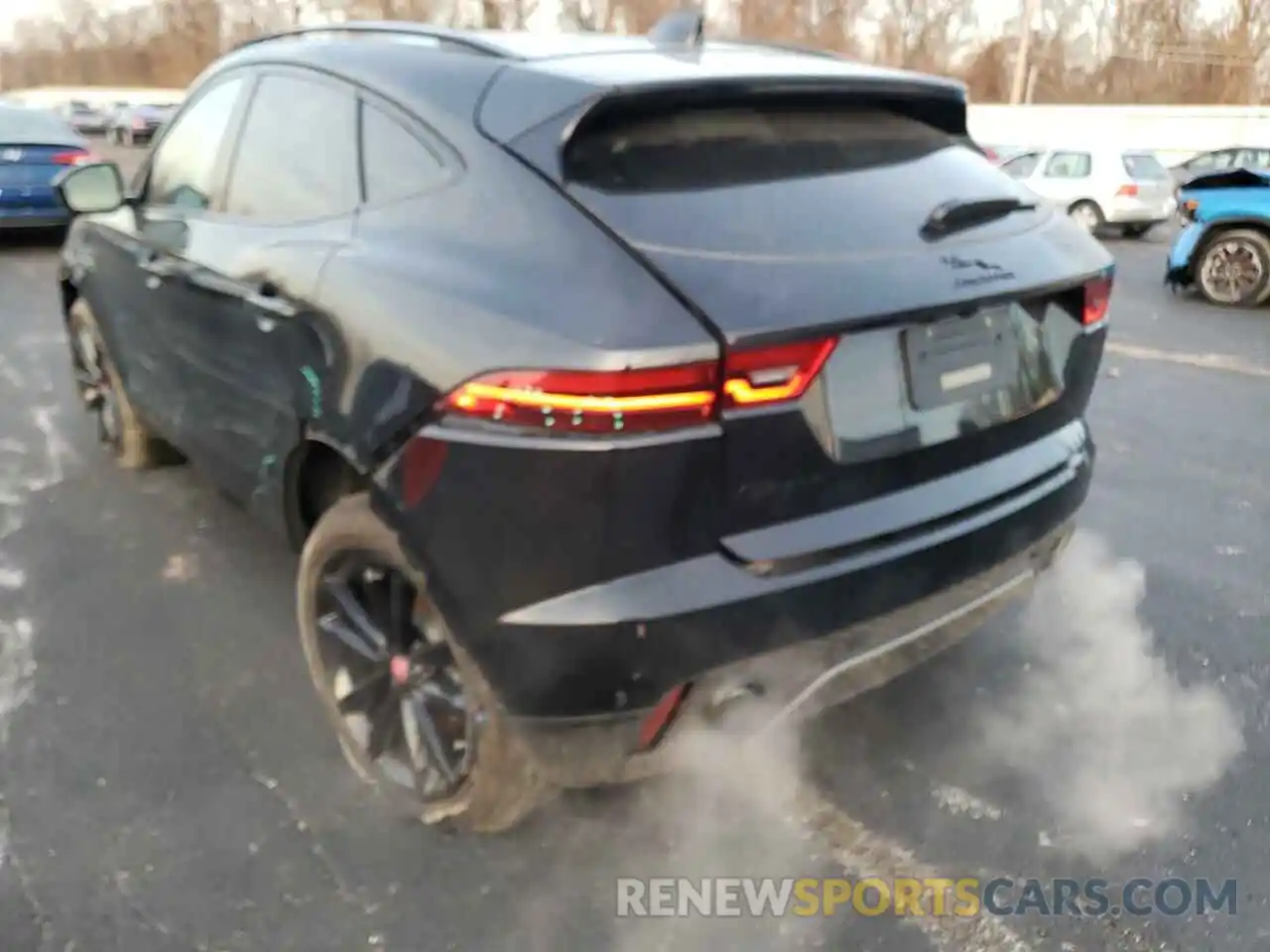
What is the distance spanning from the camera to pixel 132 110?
137ft

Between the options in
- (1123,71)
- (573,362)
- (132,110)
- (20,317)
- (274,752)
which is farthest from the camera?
(1123,71)

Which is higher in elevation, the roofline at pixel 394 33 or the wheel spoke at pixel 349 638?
the roofline at pixel 394 33

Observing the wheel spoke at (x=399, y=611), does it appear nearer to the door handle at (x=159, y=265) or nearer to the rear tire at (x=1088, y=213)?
the door handle at (x=159, y=265)

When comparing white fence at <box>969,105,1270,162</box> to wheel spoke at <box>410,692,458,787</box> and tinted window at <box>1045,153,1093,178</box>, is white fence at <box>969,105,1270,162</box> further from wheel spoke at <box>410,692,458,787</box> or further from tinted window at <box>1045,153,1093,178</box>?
wheel spoke at <box>410,692,458,787</box>

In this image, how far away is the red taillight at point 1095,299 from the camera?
262 cm

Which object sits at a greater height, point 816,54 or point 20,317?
point 816,54

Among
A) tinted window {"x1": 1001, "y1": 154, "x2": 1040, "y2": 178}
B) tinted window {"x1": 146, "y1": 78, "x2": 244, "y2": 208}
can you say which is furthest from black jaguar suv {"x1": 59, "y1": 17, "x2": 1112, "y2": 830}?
tinted window {"x1": 1001, "y1": 154, "x2": 1040, "y2": 178}

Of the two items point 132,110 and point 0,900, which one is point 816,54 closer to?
point 0,900

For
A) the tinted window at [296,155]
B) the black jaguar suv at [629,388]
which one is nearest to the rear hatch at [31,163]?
the tinted window at [296,155]

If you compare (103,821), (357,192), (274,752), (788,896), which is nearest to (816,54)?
(357,192)

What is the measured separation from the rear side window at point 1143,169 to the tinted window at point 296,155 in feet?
52.1

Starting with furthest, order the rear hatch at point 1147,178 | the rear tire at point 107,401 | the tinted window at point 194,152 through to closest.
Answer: the rear hatch at point 1147,178
the rear tire at point 107,401
the tinted window at point 194,152

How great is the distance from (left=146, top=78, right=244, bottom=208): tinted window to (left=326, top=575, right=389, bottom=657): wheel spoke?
4.65ft

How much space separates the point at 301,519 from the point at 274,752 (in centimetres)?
63
